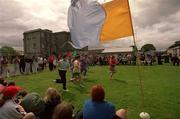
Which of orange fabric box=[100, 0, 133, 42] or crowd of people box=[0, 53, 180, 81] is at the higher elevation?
orange fabric box=[100, 0, 133, 42]

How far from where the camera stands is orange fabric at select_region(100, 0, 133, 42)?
30.8 ft

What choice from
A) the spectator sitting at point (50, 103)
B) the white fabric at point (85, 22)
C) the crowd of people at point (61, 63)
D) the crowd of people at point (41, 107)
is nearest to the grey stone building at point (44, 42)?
the crowd of people at point (61, 63)

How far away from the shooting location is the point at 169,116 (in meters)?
9.87

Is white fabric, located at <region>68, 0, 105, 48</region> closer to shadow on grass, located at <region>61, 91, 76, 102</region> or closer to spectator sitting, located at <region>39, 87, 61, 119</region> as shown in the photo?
spectator sitting, located at <region>39, 87, 61, 119</region>

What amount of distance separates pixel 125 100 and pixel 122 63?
36980 millimetres

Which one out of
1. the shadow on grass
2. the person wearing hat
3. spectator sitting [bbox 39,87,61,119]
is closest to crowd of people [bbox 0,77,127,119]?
the person wearing hat

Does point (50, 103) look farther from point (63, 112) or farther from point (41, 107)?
point (63, 112)

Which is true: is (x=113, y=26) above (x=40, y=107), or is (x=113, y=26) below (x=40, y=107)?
above

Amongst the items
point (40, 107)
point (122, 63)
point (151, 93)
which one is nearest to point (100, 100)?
point (40, 107)

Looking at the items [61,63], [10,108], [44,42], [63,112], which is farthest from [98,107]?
[44,42]

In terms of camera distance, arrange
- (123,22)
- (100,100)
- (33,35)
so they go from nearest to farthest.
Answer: (100,100), (123,22), (33,35)

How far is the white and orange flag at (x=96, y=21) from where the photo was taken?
31.2ft

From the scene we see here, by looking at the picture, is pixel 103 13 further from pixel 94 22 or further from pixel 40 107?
pixel 40 107

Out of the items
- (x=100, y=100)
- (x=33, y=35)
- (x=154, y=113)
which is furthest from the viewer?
(x=33, y=35)
